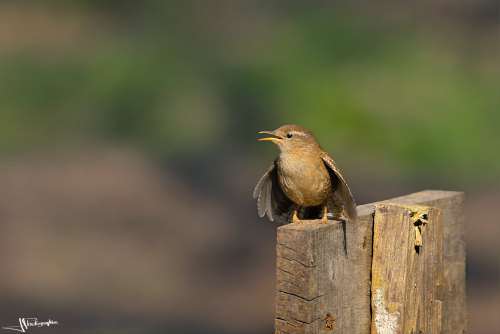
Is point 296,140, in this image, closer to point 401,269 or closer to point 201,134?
point 401,269

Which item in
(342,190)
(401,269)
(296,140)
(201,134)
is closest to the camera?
(401,269)

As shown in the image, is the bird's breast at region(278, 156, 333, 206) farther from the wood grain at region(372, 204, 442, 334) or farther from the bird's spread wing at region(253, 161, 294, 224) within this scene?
the wood grain at region(372, 204, 442, 334)

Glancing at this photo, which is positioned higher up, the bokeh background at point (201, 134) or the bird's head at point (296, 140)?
the bokeh background at point (201, 134)

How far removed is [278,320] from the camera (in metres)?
3.09

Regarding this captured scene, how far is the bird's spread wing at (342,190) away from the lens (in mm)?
3350

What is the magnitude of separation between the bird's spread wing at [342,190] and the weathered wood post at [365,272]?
5cm

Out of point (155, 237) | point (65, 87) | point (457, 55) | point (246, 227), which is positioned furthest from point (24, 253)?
point (457, 55)

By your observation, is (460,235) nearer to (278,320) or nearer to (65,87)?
(278,320)

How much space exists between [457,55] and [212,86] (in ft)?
15.8

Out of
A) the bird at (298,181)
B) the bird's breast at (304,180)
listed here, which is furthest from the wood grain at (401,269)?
the bird's breast at (304,180)

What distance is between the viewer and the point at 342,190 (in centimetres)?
378

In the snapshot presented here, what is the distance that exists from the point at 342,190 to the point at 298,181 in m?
0.22

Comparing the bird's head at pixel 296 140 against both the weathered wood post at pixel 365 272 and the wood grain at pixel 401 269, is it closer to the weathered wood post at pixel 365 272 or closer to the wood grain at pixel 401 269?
the weathered wood post at pixel 365 272

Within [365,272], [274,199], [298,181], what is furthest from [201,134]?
[365,272]
